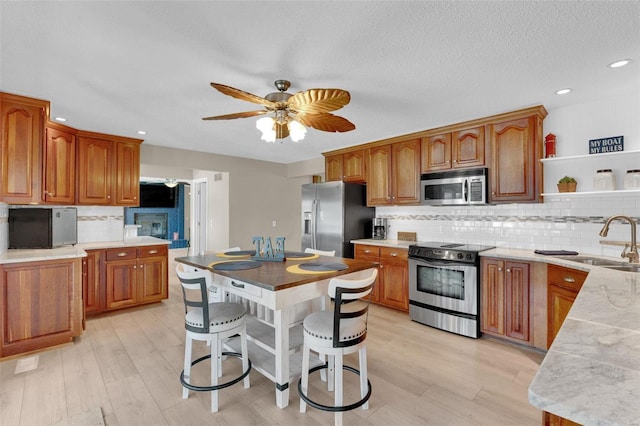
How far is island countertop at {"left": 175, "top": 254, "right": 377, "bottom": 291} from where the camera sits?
1.82m

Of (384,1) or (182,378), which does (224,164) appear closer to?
(182,378)

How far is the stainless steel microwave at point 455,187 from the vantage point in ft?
10.9

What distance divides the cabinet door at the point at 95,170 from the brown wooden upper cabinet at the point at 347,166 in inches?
121

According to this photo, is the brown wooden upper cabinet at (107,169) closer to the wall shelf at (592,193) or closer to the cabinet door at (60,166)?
the cabinet door at (60,166)

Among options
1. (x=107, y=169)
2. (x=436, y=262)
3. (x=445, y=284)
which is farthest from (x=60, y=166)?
(x=445, y=284)

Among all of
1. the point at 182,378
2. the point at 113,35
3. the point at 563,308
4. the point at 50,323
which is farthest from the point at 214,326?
the point at 563,308

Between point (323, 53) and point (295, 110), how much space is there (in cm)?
43

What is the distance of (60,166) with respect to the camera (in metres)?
3.52

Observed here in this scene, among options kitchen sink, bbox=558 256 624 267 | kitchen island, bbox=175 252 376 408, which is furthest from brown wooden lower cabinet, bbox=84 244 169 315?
kitchen sink, bbox=558 256 624 267

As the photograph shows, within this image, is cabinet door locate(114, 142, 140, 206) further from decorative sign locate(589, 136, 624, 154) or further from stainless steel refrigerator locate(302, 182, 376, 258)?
decorative sign locate(589, 136, 624, 154)

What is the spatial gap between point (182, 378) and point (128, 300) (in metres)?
2.28

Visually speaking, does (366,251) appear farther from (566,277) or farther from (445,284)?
(566,277)

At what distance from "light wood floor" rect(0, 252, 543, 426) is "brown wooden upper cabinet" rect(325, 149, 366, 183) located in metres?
2.33

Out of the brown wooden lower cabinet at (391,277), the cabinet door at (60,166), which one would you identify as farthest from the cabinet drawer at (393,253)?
the cabinet door at (60,166)
